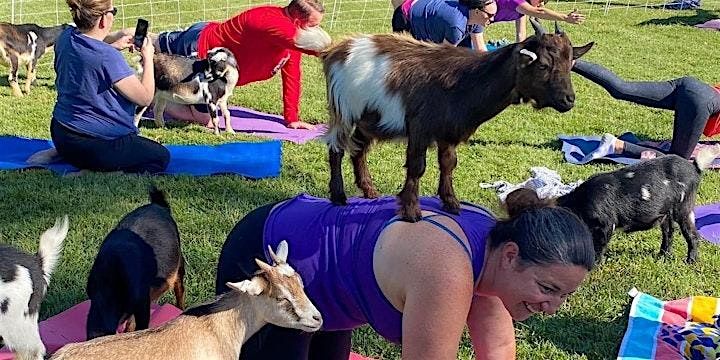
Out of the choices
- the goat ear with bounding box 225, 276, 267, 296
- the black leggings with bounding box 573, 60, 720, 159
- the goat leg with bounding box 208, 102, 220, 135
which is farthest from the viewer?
the goat leg with bounding box 208, 102, 220, 135

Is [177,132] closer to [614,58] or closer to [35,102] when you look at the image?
[35,102]

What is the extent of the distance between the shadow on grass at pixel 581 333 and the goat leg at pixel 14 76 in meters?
6.40

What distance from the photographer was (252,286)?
2.56 metres

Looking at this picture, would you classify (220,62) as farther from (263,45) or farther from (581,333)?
(581,333)

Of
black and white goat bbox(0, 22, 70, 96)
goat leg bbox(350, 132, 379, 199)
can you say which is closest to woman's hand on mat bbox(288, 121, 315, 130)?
black and white goat bbox(0, 22, 70, 96)

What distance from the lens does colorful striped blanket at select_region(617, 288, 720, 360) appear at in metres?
3.66

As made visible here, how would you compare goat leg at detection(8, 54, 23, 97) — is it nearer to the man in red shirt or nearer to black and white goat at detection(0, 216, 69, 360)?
the man in red shirt

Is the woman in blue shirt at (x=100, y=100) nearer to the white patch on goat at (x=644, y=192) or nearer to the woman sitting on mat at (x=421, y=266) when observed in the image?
the woman sitting on mat at (x=421, y=266)

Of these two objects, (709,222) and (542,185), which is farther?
(542,185)

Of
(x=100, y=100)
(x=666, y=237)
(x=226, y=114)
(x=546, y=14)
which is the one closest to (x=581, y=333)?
(x=666, y=237)

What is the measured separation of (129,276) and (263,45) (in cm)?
453

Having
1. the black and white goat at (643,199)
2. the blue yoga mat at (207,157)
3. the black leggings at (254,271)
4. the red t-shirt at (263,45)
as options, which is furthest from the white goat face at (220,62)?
the black leggings at (254,271)

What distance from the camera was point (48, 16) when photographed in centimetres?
1374

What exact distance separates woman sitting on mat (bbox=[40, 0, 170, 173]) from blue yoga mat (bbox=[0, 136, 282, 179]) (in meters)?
0.19
